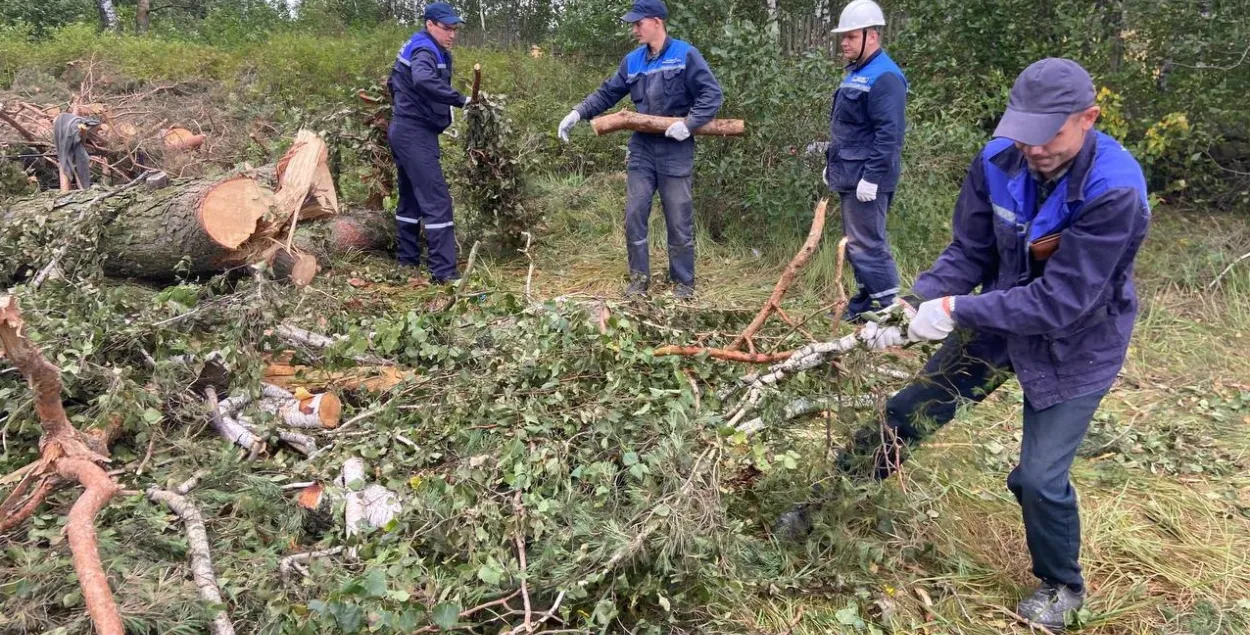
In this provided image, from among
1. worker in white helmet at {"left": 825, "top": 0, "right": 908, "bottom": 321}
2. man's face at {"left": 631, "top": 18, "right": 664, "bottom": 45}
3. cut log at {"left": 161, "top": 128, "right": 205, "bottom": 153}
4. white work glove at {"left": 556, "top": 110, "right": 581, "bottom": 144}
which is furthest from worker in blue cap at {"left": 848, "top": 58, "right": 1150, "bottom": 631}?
cut log at {"left": 161, "top": 128, "right": 205, "bottom": 153}

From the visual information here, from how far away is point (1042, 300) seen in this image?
1939mm

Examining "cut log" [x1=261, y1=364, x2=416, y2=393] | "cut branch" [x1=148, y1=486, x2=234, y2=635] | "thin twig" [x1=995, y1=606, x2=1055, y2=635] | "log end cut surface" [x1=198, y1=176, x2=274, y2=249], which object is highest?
"log end cut surface" [x1=198, y1=176, x2=274, y2=249]

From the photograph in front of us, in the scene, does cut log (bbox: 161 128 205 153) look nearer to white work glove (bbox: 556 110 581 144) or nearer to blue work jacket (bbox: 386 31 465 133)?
blue work jacket (bbox: 386 31 465 133)

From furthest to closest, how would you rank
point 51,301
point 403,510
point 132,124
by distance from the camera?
point 132,124 → point 51,301 → point 403,510

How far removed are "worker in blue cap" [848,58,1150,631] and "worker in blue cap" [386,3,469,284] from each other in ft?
11.0

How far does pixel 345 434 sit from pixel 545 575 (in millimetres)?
1161

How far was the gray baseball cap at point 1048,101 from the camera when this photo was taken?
6.08 ft

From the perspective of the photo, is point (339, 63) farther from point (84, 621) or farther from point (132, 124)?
point (84, 621)

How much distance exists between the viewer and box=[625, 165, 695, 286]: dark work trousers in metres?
4.79

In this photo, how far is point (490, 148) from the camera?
5297 millimetres

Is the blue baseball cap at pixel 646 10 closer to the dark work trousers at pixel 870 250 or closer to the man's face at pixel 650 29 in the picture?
the man's face at pixel 650 29

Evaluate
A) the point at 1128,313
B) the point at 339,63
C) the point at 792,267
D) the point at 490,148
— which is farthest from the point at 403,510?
the point at 339,63

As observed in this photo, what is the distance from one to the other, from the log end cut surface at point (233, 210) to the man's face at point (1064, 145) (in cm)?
379

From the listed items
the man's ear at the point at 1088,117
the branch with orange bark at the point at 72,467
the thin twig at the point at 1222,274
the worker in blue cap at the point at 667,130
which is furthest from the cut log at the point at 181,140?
the thin twig at the point at 1222,274
